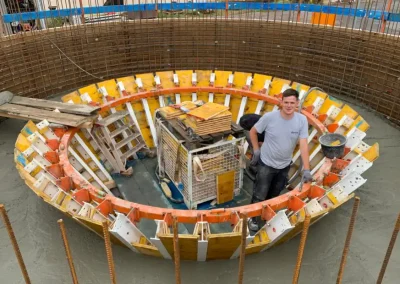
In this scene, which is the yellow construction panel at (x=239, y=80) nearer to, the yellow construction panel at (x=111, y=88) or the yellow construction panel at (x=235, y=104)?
the yellow construction panel at (x=235, y=104)

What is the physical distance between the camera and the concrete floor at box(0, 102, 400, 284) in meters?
5.01

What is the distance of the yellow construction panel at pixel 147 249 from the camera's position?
4.87 meters

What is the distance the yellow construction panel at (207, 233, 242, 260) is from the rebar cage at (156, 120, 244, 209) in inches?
69.8

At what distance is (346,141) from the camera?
6.43m

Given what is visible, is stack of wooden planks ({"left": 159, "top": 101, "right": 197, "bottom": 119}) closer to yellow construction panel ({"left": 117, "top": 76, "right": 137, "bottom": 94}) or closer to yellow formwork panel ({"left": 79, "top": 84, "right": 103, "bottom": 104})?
yellow construction panel ({"left": 117, "top": 76, "right": 137, "bottom": 94})

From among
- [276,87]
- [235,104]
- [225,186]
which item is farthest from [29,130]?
[276,87]

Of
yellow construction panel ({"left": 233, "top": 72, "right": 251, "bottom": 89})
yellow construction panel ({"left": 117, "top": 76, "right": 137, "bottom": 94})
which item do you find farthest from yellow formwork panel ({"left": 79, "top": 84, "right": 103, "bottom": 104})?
yellow construction panel ({"left": 233, "top": 72, "right": 251, "bottom": 89})

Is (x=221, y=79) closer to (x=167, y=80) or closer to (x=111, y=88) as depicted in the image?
(x=167, y=80)

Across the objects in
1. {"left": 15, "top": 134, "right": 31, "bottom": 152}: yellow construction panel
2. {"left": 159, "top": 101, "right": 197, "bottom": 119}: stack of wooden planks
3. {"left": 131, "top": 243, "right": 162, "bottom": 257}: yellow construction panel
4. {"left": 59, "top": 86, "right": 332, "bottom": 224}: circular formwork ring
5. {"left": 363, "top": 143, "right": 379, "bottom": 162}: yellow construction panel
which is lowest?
{"left": 131, "top": 243, "right": 162, "bottom": 257}: yellow construction panel

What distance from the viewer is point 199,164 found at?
6.35 meters

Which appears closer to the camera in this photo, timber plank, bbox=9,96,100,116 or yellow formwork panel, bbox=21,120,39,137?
yellow formwork panel, bbox=21,120,39,137

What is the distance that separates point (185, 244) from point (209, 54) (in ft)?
27.7

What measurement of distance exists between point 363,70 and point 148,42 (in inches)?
266

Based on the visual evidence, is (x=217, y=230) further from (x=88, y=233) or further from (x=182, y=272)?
(x=88, y=233)
